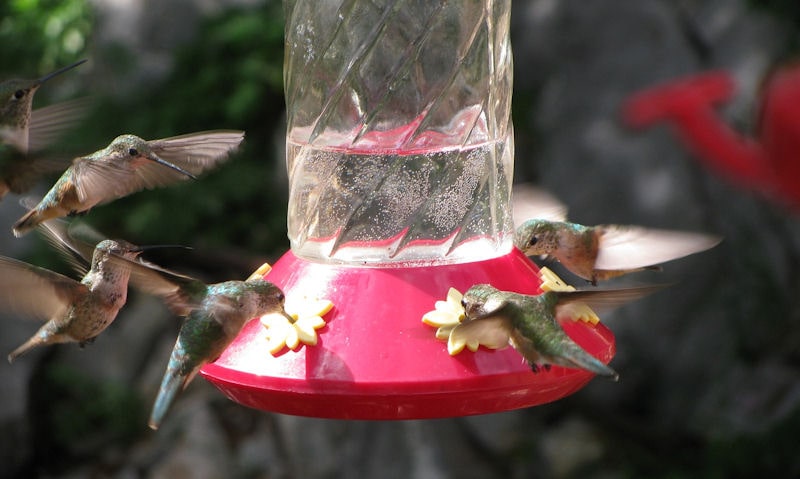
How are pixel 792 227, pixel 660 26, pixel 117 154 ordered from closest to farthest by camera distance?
pixel 117 154 < pixel 792 227 < pixel 660 26

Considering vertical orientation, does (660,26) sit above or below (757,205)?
above

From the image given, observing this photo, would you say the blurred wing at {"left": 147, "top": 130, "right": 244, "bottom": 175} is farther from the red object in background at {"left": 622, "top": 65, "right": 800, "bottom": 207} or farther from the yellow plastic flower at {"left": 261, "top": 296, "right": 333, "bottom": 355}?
the red object in background at {"left": 622, "top": 65, "right": 800, "bottom": 207}

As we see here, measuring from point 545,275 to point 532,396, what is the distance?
442mm

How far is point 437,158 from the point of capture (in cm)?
248

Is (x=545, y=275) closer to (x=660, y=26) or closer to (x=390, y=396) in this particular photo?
(x=390, y=396)

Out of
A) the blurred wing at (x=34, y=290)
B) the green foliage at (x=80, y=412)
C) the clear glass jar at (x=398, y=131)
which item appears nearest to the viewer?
the blurred wing at (x=34, y=290)

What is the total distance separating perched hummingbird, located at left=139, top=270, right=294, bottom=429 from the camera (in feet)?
7.26

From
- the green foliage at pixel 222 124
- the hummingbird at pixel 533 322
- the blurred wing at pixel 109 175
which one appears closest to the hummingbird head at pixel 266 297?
the hummingbird at pixel 533 322

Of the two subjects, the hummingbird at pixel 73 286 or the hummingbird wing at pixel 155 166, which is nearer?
the hummingbird at pixel 73 286

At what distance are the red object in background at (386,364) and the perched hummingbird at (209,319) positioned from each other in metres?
0.05

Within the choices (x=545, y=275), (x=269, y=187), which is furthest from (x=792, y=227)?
(x=545, y=275)

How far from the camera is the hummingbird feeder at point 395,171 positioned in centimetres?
227

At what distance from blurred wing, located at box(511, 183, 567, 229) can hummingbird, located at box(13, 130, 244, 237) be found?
2.51ft

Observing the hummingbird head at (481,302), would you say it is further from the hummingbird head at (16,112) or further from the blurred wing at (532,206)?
the hummingbird head at (16,112)
